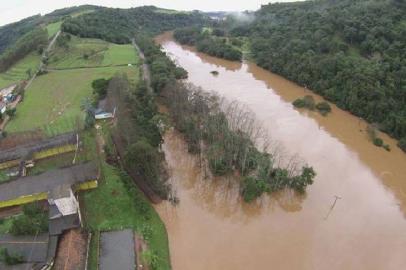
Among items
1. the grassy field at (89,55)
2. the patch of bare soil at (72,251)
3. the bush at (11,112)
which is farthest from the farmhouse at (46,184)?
the grassy field at (89,55)

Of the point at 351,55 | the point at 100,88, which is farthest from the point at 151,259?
the point at 351,55

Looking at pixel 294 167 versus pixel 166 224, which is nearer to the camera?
pixel 166 224

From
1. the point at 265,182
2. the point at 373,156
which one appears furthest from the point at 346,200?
the point at 373,156

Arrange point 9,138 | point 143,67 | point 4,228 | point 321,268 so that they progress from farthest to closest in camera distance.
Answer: point 143,67
point 9,138
point 4,228
point 321,268

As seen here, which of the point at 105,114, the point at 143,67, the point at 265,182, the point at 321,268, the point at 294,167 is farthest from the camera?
the point at 143,67

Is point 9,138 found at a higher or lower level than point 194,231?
higher

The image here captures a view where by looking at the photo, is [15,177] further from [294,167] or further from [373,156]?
[373,156]

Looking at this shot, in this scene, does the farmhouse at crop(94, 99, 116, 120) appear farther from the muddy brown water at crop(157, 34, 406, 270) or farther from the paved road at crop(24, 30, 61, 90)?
the paved road at crop(24, 30, 61, 90)
